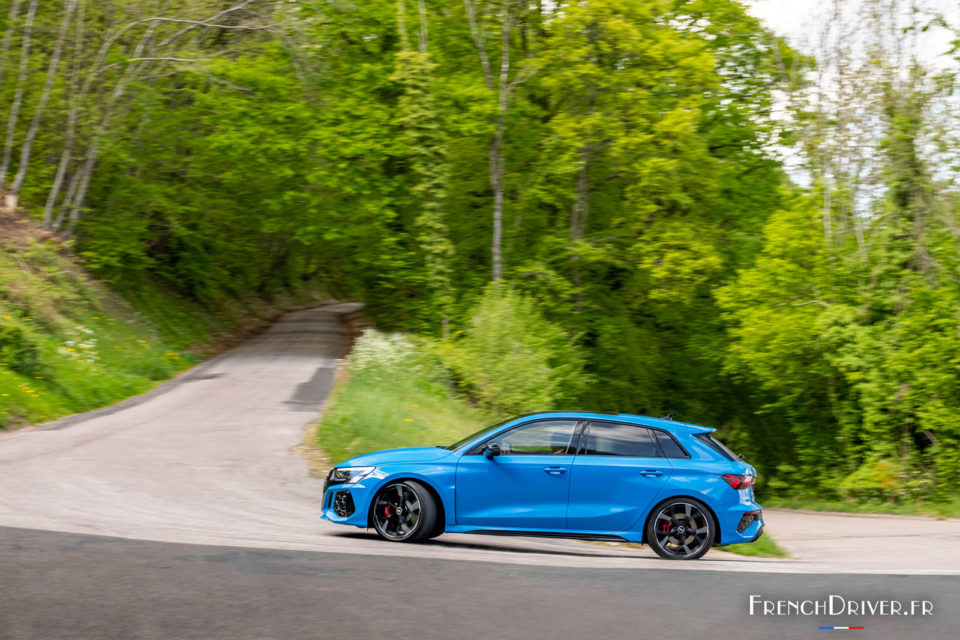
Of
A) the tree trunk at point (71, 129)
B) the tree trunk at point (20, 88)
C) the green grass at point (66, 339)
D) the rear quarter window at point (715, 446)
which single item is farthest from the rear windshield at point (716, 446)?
the tree trunk at point (20, 88)

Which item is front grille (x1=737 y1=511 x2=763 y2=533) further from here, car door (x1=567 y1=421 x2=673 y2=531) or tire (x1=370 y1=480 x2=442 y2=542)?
tire (x1=370 y1=480 x2=442 y2=542)

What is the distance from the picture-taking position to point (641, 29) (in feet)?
99.5

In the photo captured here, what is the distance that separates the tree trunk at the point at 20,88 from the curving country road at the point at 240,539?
40.3 feet

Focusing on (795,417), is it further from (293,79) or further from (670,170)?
(293,79)

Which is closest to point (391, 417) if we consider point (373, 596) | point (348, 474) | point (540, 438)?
point (348, 474)

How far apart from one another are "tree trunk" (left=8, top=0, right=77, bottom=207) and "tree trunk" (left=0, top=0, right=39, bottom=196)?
16.3 inches

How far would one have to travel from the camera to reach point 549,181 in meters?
31.7

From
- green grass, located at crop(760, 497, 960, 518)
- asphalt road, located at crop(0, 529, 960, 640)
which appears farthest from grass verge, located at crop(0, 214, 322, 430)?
green grass, located at crop(760, 497, 960, 518)

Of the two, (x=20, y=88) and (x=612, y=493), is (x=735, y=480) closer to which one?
(x=612, y=493)

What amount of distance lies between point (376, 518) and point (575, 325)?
22.2m

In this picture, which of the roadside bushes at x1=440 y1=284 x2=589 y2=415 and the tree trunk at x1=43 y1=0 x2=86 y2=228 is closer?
the roadside bushes at x1=440 y1=284 x2=589 y2=415

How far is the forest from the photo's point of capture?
73.4 ft

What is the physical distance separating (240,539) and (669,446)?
4.44 meters

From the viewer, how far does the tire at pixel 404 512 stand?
980 centimetres
